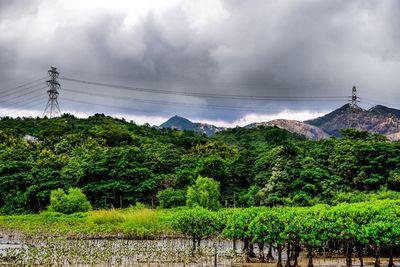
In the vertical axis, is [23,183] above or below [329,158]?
below

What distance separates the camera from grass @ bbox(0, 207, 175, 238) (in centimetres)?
5438

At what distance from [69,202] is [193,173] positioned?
21967mm

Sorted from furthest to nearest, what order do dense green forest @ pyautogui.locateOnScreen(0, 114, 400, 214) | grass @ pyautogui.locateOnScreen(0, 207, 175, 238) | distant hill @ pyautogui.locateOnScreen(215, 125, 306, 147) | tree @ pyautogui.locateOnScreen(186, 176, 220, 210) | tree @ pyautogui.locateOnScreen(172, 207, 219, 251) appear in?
distant hill @ pyautogui.locateOnScreen(215, 125, 306, 147), dense green forest @ pyautogui.locateOnScreen(0, 114, 400, 214), tree @ pyautogui.locateOnScreen(186, 176, 220, 210), grass @ pyautogui.locateOnScreen(0, 207, 175, 238), tree @ pyautogui.locateOnScreen(172, 207, 219, 251)

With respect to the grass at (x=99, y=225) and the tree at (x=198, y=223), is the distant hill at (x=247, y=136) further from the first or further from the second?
the tree at (x=198, y=223)


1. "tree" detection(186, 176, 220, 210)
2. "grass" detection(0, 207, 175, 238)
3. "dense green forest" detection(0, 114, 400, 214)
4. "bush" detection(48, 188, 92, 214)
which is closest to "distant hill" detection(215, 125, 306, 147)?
"dense green forest" detection(0, 114, 400, 214)

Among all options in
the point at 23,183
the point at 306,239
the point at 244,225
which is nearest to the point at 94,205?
the point at 23,183

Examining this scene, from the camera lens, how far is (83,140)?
9788 cm

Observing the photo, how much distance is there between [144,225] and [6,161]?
37.4 metres

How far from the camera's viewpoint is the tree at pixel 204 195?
66.2 meters

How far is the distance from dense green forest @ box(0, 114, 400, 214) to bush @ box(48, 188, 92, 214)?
5783 millimetres

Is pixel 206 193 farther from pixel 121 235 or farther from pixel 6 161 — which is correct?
pixel 6 161

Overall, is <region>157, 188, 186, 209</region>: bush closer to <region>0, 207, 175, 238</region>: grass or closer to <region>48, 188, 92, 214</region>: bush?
<region>0, 207, 175, 238</region>: grass

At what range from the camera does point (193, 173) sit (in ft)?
254

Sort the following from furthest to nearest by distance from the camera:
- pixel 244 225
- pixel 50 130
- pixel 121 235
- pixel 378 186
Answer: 1. pixel 50 130
2. pixel 378 186
3. pixel 121 235
4. pixel 244 225
